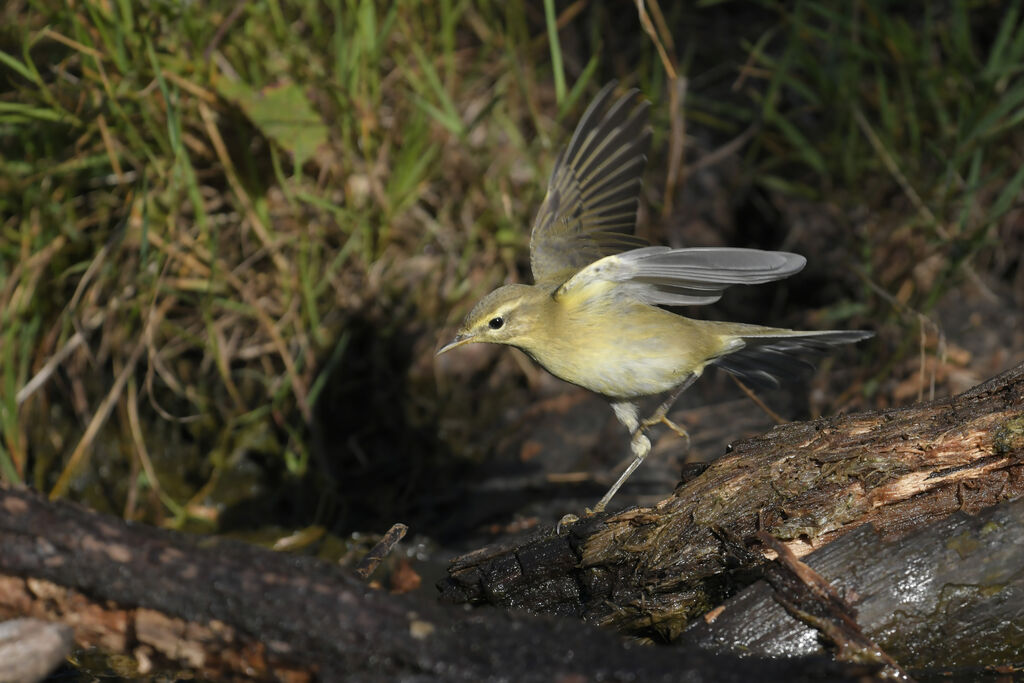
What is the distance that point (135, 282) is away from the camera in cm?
539

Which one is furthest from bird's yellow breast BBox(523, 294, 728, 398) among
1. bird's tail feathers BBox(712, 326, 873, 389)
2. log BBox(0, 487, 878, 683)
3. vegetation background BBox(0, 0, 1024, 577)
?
vegetation background BBox(0, 0, 1024, 577)

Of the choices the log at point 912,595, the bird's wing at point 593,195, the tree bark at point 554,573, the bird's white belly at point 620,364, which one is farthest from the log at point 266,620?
the bird's wing at point 593,195

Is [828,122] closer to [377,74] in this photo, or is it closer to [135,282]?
[377,74]

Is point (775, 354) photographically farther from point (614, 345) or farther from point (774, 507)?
point (774, 507)

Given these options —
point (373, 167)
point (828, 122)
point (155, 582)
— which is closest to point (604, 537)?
point (155, 582)

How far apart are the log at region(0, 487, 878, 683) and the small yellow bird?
1.32 metres

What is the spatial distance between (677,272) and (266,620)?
186 centimetres

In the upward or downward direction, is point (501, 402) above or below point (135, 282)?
below

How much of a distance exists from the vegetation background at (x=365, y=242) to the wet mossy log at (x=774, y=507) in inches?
69.2

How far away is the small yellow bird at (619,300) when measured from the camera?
11.9ft

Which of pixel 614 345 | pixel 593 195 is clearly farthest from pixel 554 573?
pixel 593 195

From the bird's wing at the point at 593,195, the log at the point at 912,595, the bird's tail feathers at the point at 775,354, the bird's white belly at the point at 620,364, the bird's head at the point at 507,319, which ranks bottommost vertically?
the log at the point at 912,595

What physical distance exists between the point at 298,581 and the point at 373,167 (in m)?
3.41

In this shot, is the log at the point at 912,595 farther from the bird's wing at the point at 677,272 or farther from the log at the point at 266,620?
the bird's wing at the point at 677,272
